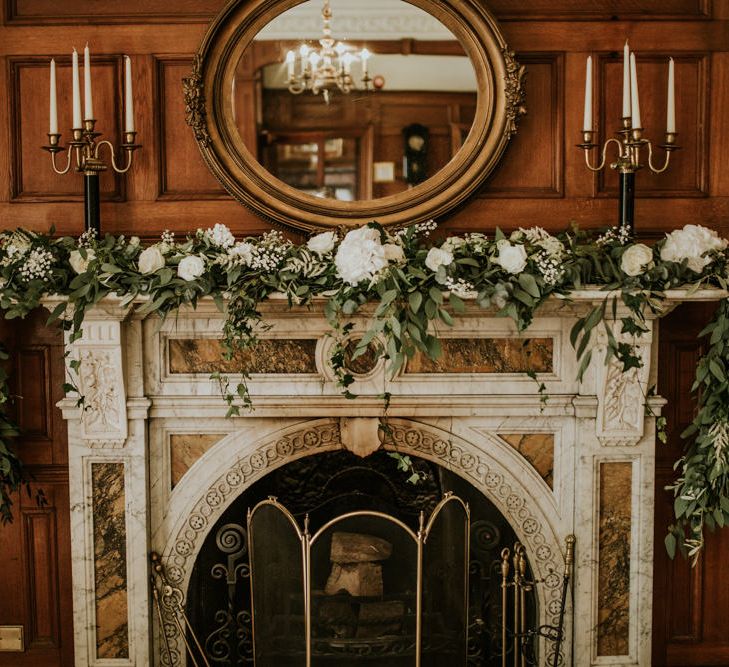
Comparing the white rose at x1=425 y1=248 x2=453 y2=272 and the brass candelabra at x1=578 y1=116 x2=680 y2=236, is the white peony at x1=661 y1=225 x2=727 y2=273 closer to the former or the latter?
the brass candelabra at x1=578 y1=116 x2=680 y2=236

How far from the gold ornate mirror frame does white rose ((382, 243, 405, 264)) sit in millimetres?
358

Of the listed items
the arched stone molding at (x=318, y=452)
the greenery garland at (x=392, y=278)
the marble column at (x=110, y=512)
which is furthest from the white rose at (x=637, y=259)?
the marble column at (x=110, y=512)

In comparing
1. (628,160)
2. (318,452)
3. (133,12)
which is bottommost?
(318,452)

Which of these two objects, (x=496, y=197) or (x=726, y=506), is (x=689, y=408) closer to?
(x=726, y=506)

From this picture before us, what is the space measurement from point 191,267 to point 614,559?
1.71m

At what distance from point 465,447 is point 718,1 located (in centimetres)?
176

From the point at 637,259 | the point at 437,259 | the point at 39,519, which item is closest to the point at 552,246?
the point at 637,259

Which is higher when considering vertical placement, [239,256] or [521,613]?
[239,256]

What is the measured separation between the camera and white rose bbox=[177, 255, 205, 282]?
2529 mm

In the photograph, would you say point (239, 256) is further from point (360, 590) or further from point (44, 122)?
point (360, 590)

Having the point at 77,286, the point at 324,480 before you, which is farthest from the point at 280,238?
the point at 324,480

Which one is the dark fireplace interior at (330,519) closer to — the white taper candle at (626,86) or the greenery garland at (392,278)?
the greenery garland at (392,278)

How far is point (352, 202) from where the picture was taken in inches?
114

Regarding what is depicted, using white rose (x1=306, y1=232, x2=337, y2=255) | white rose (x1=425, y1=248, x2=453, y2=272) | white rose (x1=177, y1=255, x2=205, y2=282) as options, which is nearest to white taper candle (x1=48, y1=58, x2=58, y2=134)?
white rose (x1=177, y1=255, x2=205, y2=282)
